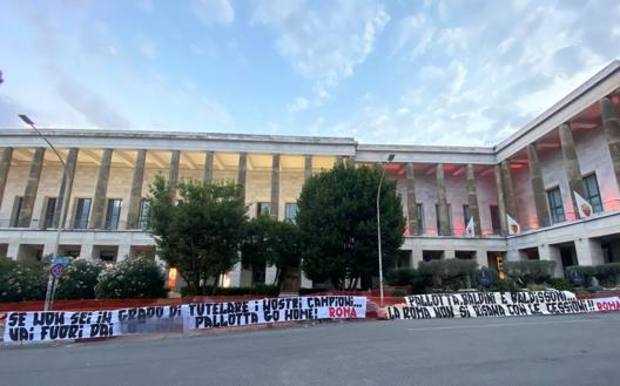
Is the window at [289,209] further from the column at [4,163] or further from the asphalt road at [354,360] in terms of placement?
the column at [4,163]

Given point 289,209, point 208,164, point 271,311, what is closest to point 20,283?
point 271,311

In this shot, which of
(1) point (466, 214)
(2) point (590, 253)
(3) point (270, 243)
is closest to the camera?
(2) point (590, 253)

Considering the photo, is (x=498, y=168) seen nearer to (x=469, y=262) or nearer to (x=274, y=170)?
(x=469, y=262)

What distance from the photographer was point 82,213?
3541 centimetres

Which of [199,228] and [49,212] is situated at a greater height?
[49,212]

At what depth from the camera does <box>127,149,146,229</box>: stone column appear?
3083 centimetres

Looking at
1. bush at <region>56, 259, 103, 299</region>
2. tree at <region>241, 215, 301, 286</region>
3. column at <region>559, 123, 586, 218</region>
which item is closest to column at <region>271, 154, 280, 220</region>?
tree at <region>241, 215, 301, 286</region>

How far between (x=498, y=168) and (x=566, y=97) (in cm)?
984

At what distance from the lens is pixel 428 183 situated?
38.6 metres

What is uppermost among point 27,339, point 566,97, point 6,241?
point 566,97

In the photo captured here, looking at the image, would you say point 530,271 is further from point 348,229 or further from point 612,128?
point 348,229

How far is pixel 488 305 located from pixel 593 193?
2104 centimetres

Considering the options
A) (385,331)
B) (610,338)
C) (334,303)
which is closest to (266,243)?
(334,303)

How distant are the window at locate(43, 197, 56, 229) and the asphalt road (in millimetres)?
30268
